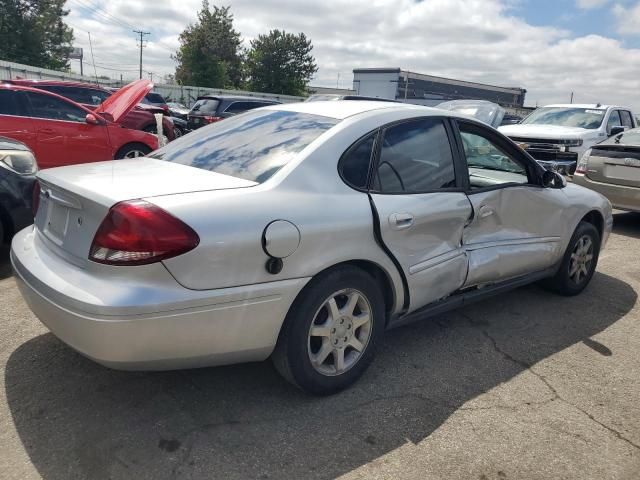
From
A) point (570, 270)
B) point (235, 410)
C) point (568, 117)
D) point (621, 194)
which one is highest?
point (568, 117)

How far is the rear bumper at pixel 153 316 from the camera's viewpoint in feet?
7.11

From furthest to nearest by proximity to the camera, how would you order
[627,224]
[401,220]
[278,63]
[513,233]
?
[278,63] < [627,224] < [513,233] < [401,220]

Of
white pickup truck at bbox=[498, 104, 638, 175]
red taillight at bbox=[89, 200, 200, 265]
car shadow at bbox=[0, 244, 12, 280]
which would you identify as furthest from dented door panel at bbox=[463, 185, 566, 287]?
white pickup truck at bbox=[498, 104, 638, 175]

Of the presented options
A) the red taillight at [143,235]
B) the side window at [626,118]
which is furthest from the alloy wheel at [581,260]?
the side window at [626,118]

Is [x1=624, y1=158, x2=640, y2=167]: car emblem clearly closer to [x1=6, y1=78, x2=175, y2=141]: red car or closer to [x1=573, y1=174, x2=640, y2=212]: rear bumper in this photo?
[x1=573, y1=174, x2=640, y2=212]: rear bumper

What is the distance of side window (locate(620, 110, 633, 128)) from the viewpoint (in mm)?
11977

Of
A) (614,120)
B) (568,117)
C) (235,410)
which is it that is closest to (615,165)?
(568,117)

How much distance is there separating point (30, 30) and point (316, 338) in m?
49.6

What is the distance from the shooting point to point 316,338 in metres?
2.76

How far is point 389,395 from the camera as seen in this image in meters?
2.93

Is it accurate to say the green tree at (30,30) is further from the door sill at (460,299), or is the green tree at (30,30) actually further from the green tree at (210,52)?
the door sill at (460,299)

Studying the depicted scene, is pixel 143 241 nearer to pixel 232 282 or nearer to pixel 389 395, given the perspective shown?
pixel 232 282

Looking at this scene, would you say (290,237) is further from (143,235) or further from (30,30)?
(30,30)

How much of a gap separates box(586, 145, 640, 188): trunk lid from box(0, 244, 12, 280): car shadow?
24.5 feet
